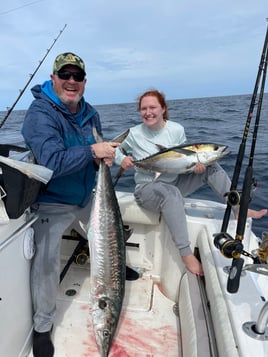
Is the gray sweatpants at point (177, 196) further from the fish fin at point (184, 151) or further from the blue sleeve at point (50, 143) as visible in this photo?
the blue sleeve at point (50, 143)

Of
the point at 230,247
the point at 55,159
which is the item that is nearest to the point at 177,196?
the point at 230,247

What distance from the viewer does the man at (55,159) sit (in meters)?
1.84

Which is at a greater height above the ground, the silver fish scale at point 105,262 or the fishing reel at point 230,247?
the fishing reel at point 230,247

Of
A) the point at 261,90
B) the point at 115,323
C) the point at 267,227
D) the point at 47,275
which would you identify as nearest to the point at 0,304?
the point at 47,275

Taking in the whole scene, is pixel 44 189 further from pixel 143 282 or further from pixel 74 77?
pixel 143 282

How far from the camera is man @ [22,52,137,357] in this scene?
184cm

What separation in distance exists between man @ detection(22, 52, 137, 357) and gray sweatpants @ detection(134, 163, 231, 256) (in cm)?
59

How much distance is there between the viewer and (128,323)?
7.61ft

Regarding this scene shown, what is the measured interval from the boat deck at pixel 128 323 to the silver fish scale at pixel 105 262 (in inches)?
12.5

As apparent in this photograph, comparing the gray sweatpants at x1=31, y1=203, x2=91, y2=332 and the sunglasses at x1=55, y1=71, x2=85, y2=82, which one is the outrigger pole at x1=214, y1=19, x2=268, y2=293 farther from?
the sunglasses at x1=55, y1=71, x2=85, y2=82

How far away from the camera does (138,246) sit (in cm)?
288

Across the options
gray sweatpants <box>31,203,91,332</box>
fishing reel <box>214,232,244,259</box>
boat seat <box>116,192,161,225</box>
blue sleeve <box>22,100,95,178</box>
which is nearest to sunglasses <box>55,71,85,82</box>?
blue sleeve <box>22,100,95,178</box>

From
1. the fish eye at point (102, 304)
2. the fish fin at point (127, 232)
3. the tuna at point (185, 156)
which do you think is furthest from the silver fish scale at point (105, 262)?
the tuna at point (185, 156)

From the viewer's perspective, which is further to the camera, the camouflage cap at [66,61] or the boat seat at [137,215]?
the boat seat at [137,215]
